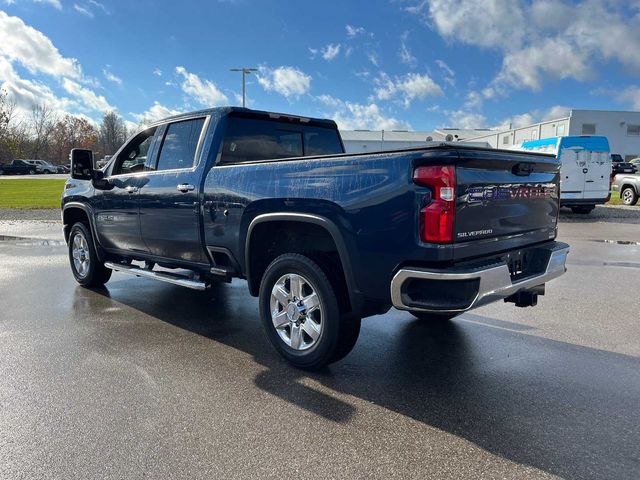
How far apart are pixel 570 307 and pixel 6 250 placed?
989 cm

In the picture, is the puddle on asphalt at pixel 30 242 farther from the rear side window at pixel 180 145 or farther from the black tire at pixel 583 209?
the black tire at pixel 583 209

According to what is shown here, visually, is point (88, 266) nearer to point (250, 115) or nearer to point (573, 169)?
point (250, 115)

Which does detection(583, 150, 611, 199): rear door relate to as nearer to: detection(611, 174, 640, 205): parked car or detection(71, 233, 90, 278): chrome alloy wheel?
detection(611, 174, 640, 205): parked car

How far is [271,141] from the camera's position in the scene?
16.8ft

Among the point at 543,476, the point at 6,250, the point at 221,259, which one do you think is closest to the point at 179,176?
the point at 221,259

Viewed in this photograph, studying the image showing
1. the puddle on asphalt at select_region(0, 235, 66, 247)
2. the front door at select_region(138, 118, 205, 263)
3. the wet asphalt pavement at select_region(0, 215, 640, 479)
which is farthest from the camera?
the puddle on asphalt at select_region(0, 235, 66, 247)

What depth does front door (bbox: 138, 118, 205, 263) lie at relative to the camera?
15.4ft

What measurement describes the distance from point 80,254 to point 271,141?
3.45 metres

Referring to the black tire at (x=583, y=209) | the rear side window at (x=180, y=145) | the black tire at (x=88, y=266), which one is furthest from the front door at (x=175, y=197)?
the black tire at (x=583, y=209)

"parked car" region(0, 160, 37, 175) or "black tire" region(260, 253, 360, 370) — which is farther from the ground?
"parked car" region(0, 160, 37, 175)

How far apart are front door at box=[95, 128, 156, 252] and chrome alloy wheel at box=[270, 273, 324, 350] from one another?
7.21 feet

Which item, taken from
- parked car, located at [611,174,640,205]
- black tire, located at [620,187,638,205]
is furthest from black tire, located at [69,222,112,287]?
black tire, located at [620,187,638,205]

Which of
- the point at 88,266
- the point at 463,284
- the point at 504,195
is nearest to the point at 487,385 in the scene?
the point at 463,284

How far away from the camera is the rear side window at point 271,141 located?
15.7 feet
